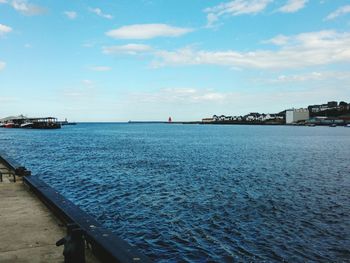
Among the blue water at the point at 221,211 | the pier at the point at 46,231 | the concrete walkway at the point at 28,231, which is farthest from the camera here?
the blue water at the point at 221,211

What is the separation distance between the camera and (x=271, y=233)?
16781 mm

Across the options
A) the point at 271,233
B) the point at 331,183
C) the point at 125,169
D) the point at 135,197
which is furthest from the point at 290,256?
the point at 125,169

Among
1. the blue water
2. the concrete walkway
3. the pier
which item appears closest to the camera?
the pier

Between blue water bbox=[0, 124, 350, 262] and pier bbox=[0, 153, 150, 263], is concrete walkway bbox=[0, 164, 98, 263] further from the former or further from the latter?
blue water bbox=[0, 124, 350, 262]

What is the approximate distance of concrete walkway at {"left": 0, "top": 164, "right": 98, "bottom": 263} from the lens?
27.6 ft

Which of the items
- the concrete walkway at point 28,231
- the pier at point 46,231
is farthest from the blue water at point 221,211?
the concrete walkway at point 28,231

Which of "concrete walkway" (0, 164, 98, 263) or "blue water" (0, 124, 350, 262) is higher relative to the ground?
"concrete walkway" (0, 164, 98, 263)

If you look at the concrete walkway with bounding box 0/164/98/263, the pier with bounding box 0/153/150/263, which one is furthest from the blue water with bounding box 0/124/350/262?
the concrete walkway with bounding box 0/164/98/263

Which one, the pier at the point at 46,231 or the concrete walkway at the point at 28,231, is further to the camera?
the concrete walkway at the point at 28,231

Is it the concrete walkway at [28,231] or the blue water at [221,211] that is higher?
the concrete walkway at [28,231]

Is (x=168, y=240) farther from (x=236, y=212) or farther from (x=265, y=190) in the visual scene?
(x=265, y=190)

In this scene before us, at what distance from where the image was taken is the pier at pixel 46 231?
8055mm

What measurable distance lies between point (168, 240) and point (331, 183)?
2101 cm

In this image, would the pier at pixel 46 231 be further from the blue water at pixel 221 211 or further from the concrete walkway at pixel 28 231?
the blue water at pixel 221 211
